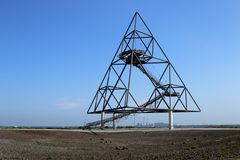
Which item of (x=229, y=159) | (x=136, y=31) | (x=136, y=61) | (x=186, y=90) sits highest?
(x=136, y=31)

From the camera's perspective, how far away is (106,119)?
6950 centimetres

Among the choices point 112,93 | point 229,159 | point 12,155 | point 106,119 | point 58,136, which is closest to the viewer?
point 229,159

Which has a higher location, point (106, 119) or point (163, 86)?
point (163, 86)

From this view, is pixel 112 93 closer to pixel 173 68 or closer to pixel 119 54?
pixel 119 54

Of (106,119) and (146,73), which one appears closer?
(146,73)

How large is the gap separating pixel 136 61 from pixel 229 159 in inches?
1894

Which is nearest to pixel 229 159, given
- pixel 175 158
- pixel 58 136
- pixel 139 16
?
pixel 175 158

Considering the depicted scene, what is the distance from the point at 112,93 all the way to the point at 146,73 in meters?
7.20

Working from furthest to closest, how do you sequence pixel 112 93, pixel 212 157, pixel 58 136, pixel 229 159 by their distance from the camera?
pixel 112 93
pixel 58 136
pixel 212 157
pixel 229 159

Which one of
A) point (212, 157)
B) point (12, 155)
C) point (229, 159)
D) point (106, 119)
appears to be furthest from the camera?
point (106, 119)

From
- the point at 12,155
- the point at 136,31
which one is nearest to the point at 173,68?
the point at 136,31

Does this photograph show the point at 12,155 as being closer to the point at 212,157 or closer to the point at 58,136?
the point at 212,157

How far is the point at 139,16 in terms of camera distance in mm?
65375

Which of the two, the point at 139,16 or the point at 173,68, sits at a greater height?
the point at 139,16
